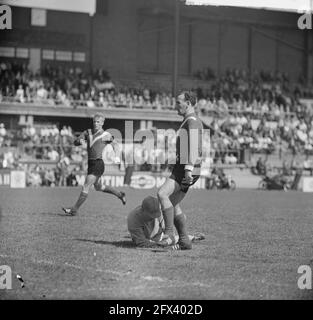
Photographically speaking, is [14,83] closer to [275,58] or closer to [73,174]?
[73,174]

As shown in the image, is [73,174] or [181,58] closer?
Answer: [73,174]

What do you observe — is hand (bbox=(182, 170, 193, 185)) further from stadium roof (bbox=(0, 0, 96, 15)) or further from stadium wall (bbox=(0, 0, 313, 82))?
stadium wall (bbox=(0, 0, 313, 82))

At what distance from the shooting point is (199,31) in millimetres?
47156

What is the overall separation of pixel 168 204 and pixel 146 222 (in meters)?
0.57

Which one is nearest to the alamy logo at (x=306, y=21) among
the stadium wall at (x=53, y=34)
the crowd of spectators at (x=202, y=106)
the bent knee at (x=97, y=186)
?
the crowd of spectators at (x=202, y=106)

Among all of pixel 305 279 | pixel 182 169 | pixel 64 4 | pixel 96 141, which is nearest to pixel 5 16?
pixel 96 141

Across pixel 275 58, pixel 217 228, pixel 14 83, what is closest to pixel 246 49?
pixel 275 58

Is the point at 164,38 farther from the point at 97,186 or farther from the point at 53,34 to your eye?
the point at 97,186

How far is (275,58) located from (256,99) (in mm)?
6013

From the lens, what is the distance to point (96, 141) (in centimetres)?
1527

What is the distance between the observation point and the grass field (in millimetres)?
7180

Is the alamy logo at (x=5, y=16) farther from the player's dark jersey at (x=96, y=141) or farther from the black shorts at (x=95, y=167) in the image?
the black shorts at (x=95, y=167)
